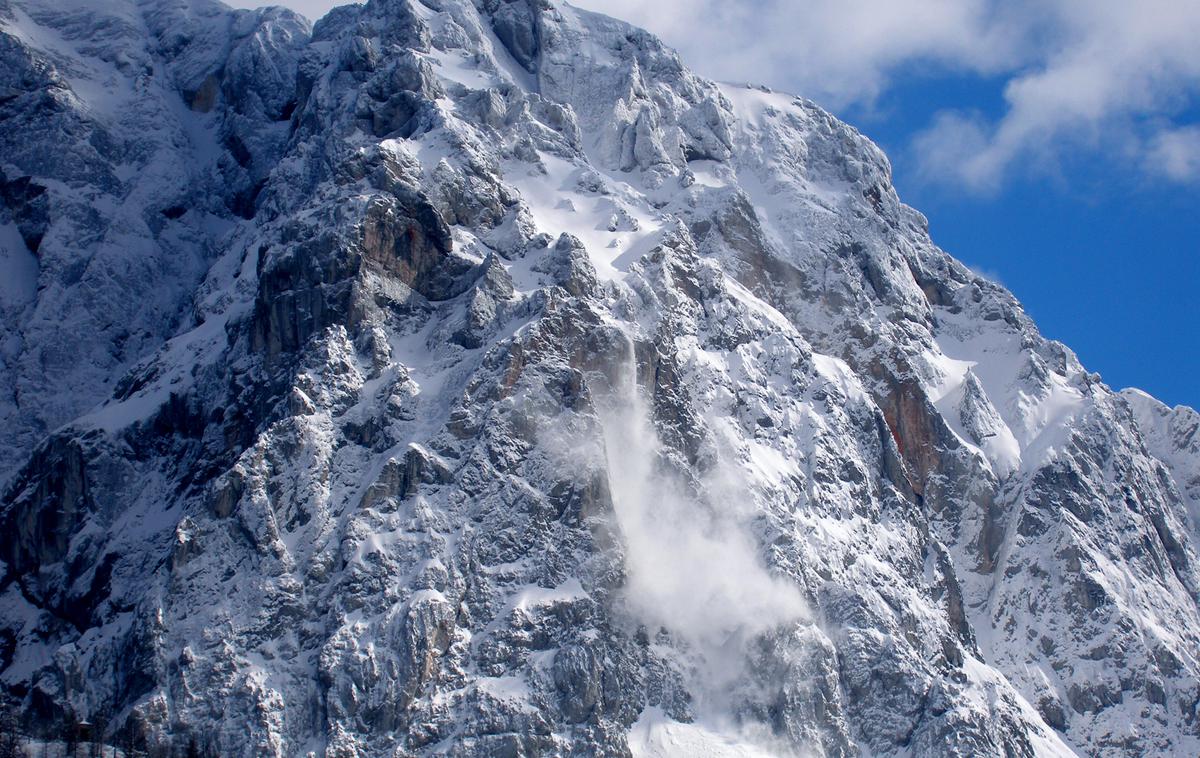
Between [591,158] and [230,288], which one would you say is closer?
[230,288]

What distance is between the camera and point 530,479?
476ft

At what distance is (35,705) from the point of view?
463 feet

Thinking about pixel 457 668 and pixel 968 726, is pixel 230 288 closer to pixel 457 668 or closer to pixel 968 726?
pixel 457 668

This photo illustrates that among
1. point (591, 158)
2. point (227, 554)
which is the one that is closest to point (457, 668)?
point (227, 554)

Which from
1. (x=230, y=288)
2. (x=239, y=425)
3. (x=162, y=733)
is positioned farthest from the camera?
(x=230, y=288)

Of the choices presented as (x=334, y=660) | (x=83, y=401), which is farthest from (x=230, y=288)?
(x=334, y=660)

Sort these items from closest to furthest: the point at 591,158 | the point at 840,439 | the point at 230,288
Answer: the point at 840,439, the point at 230,288, the point at 591,158

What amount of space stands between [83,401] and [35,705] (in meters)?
47.0

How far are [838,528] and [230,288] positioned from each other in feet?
215

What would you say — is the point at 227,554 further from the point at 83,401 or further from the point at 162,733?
the point at 83,401

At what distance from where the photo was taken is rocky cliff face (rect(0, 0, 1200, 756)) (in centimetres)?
13625

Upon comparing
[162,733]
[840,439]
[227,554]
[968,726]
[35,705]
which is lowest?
[35,705]

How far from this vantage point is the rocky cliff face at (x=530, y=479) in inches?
5364

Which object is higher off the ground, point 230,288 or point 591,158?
point 591,158
